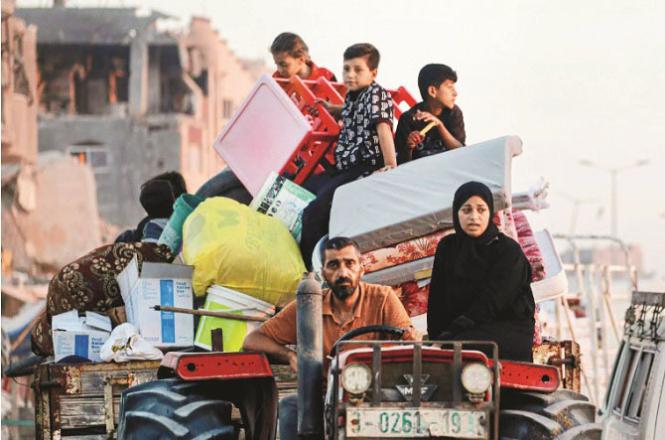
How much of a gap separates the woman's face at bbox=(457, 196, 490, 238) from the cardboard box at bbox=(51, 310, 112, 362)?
11.1 feet

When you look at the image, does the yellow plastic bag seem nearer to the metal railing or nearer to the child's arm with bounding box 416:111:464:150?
the child's arm with bounding box 416:111:464:150

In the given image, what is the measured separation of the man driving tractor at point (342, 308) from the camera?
29.2 feet

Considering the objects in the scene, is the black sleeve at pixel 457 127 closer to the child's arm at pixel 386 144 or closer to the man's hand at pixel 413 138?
the man's hand at pixel 413 138

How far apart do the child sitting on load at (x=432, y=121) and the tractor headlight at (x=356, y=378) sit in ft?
15.9

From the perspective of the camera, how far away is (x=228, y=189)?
14148 millimetres

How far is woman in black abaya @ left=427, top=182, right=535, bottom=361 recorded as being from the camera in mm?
8938

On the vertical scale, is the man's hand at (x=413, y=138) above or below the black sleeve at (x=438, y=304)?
above

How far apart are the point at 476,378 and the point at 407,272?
320 cm

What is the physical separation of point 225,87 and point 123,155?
11.5 m

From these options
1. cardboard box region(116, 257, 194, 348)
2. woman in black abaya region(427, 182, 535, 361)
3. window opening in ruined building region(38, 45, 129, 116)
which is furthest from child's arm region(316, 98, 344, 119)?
window opening in ruined building region(38, 45, 129, 116)

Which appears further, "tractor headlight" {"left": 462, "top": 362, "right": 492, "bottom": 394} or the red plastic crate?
the red plastic crate

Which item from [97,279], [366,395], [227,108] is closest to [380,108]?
[97,279]

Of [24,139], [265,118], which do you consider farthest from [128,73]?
[265,118]

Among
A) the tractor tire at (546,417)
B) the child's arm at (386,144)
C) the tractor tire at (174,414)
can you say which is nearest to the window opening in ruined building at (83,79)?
the child's arm at (386,144)
